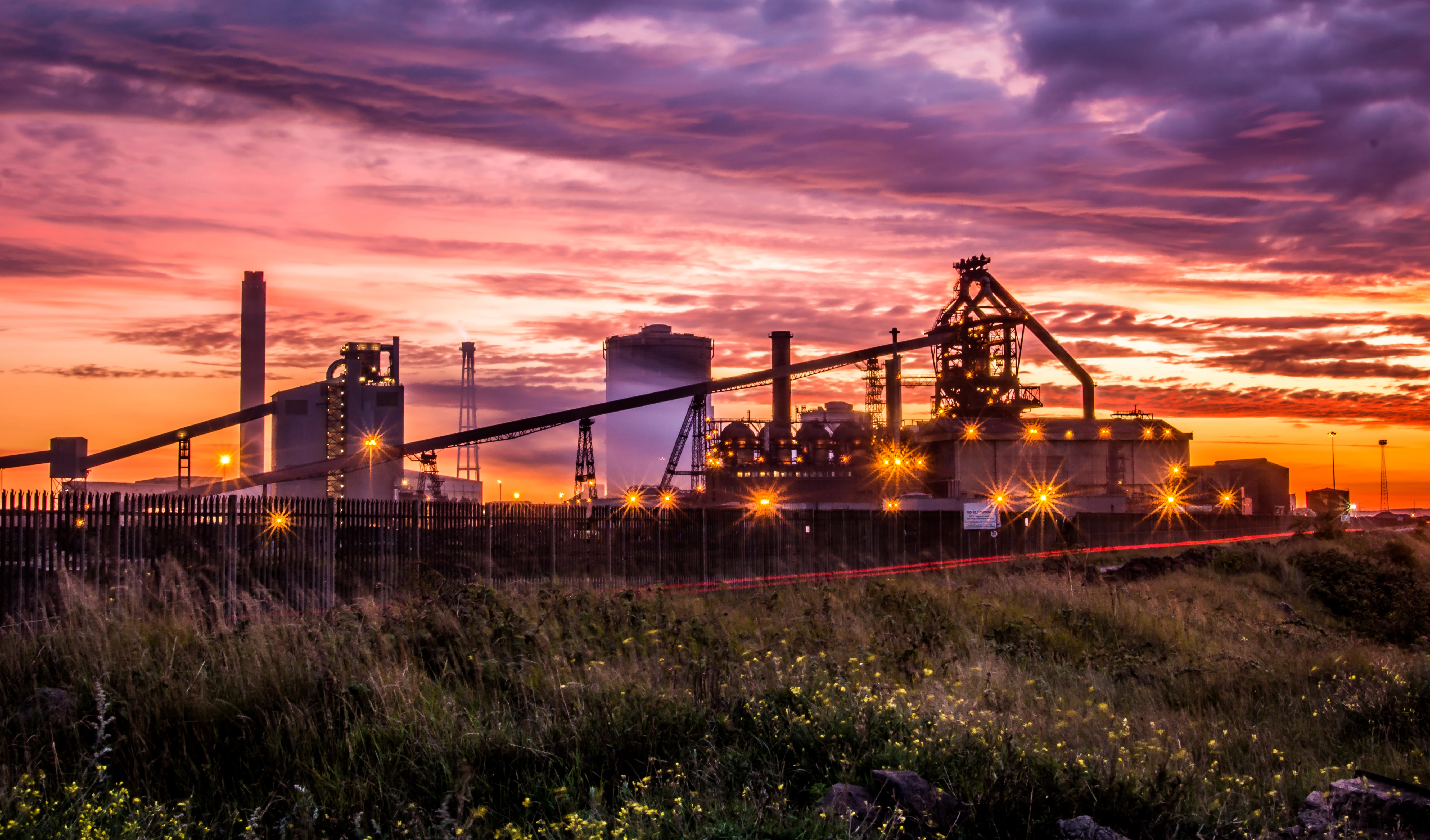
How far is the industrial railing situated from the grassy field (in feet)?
6.26

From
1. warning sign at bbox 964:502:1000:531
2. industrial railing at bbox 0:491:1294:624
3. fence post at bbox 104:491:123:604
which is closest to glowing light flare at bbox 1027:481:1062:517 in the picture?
warning sign at bbox 964:502:1000:531

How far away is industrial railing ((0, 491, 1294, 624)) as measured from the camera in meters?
14.1

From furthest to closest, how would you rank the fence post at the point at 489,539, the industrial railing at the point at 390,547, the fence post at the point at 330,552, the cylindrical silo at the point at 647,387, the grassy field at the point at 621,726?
1. the cylindrical silo at the point at 647,387
2. the fence post at the point at 489,539
3. the fence post at the point at 330,552
4. the industrial railing at the point at 390,547
5. the grassy field at the point at 621,726

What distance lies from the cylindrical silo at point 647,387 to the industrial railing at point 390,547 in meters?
92.4

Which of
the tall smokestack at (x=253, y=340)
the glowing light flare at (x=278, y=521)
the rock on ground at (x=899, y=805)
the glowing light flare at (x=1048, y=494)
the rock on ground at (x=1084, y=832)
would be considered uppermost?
the tall smokestack at (x=253, y=340)

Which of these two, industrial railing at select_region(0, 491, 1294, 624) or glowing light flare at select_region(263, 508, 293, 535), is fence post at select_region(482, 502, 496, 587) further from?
glowing light flare at select_region(263, 508, 293, 535)

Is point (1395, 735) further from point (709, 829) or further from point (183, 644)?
point (183, 644)

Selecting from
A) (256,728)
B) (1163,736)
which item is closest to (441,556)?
(256,728)

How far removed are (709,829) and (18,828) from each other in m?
3.87

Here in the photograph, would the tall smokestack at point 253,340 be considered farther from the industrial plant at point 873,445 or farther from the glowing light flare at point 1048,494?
the glowing light flare at point 1048,494

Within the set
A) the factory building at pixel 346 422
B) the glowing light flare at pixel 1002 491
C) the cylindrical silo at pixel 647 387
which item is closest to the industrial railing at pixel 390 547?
the glowing light flare at pixel 1002 491

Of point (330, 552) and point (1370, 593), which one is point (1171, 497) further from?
point (330, 552)

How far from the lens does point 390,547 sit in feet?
63.0

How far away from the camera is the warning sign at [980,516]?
31594 mm
